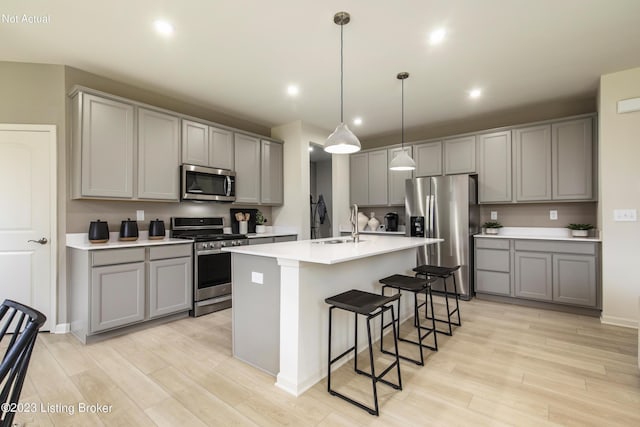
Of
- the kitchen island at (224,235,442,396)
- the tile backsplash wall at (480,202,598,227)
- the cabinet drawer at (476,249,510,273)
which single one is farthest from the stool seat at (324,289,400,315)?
the tile backsplash wall at (480,202,598,227)

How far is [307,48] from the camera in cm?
284

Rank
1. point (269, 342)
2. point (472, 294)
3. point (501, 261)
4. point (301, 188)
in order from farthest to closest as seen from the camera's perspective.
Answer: point (301, 188) → point (472, 294) → point (501, 261) → point (269, 342)

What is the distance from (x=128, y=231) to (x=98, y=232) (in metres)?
0.27

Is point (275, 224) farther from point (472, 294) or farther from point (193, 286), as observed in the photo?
point (472, 294)

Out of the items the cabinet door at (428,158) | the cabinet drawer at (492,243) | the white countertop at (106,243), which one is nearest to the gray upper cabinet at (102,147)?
the white countertop at (106,243)

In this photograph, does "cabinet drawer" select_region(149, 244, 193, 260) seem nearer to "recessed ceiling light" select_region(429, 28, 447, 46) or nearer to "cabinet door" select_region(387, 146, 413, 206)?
"recessed ceiling light" select_region(429, 28, 447, 46)

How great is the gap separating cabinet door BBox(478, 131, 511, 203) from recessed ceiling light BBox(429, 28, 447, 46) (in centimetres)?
222

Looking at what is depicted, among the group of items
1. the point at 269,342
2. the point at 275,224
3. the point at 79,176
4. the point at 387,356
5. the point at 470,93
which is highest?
the point at 470,93

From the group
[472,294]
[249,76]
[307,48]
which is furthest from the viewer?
[472,294]

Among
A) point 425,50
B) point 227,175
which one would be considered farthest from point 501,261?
point 227,175

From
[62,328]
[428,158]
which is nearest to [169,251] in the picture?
[62,328]

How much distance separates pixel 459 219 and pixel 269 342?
10.5 ft

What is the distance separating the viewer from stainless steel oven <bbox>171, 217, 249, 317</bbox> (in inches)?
141

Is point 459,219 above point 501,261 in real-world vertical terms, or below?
above
